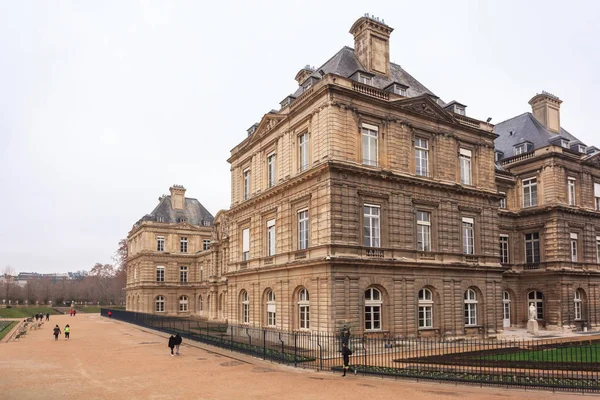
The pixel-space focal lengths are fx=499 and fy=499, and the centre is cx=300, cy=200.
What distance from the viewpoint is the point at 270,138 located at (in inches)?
1218

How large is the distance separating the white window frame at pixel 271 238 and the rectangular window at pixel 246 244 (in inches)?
115

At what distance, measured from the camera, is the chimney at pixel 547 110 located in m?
42.1

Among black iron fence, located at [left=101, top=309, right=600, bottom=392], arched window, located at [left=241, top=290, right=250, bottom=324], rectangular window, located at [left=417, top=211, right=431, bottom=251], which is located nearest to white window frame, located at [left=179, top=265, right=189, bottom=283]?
arched window, located at [left=241, top=290, right=250, bottom=324]

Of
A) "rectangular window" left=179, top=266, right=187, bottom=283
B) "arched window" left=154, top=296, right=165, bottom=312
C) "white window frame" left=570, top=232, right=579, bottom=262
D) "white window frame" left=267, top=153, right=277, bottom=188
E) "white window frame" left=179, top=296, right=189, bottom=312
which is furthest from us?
"rectangular window" left=179, top=266, right=187, bottom=283

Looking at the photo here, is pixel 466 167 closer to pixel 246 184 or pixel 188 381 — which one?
pixel 246 184

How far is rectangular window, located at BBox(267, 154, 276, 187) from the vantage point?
3085 centimetres

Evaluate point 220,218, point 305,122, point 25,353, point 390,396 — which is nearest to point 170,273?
point 220,218

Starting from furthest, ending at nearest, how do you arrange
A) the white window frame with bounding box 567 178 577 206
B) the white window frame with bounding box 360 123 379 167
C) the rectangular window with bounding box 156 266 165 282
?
the rectangular window with bounding box 156 266 165 282 < the white window frame with bounding box 567 178 577 206 < the white window frame with bounding box 360 123 379 167

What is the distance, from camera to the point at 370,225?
84.0 feet

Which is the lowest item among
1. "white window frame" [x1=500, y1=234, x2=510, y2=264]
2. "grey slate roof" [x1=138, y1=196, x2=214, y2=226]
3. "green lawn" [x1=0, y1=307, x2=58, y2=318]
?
"green lawn" [x1=0, y1=307, x2=58, y2=318]

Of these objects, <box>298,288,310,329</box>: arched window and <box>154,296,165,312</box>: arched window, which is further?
<box>154,296,165,312</box>: arched window

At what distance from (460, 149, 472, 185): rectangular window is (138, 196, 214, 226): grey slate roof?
1738 inches

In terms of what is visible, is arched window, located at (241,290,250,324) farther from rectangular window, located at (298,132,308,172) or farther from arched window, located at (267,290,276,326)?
rectangular window, located at (298,132,308,172)

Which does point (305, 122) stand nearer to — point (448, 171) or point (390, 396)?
point (448, 171)
